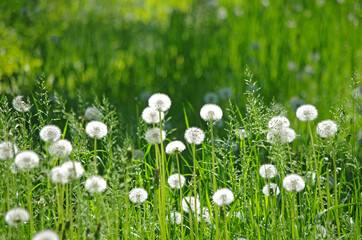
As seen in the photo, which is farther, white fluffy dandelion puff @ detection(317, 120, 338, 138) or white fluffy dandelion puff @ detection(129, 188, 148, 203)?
white fluffy dandelion puff @ detection(317, 120, 338, 138)

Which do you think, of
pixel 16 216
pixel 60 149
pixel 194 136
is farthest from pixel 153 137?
pixel 16 216

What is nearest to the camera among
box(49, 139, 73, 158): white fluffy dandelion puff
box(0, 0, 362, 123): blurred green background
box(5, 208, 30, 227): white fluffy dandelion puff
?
box(5, 208, 30, 227): white fluffy dandelion puff

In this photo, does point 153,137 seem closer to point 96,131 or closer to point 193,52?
point 96,131

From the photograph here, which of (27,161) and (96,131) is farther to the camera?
(96,131)

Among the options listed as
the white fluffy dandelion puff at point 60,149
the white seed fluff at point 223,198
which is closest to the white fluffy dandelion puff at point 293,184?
the white seed fluff at point 223,198

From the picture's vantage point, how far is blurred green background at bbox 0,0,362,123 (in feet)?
13.0

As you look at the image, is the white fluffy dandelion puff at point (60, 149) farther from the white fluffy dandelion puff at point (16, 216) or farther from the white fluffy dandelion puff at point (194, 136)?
the white fluffy dandelion puff at point (194, 136)

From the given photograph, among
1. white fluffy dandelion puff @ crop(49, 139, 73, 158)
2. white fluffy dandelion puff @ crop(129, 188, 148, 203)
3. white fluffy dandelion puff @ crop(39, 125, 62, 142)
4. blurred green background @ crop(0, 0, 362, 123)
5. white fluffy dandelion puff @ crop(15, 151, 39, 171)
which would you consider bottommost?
white fluffy dandelion puff @ crop(129, 188, 148, 203)

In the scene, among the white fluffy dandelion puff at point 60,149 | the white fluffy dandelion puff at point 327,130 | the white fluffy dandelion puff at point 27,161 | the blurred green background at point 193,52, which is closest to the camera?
the white fluffy dandelion puff at point 27,161

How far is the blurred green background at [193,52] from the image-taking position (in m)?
3.96

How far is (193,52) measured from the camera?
4789 mm

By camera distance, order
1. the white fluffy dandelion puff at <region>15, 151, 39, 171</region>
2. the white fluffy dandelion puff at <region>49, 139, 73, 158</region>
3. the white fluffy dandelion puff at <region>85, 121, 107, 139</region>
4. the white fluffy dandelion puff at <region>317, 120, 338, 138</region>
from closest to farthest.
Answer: the white fluffy dandelion puff at <region>15, 151, 39, 171</region> → the white fluffy dandelion puff at <region>49, 139, 73, 158</region> → the white fluffy dandelion puff at <region>85, 121, 107, 139</region> → the white fluffy dandelion puff at <region>317, 120, 338, 138</region>

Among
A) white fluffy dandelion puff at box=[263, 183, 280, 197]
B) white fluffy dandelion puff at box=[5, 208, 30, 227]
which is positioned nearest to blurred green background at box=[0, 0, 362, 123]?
white fluffy dandelion puff at box=[263, 183, 280, 197]

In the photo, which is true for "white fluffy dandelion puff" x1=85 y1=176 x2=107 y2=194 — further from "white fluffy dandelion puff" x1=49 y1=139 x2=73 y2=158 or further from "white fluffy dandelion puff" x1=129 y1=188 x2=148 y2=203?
"white fluffy dandelion puff" x1=129 y1=188 x2=148 y2=203
